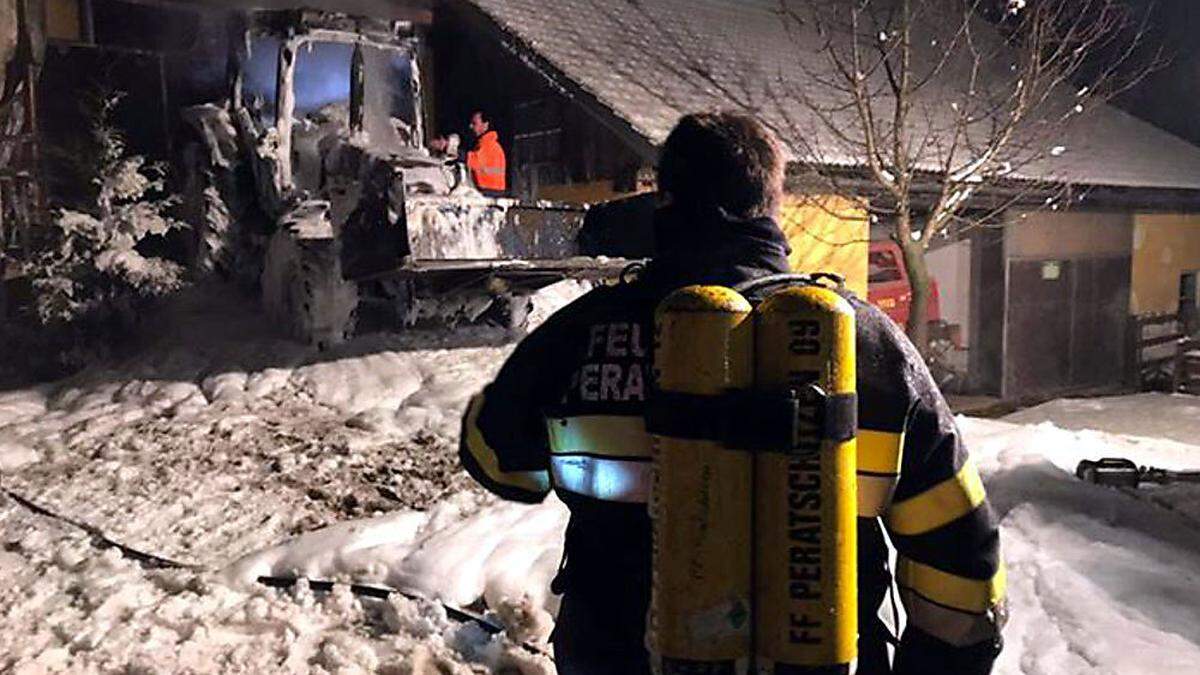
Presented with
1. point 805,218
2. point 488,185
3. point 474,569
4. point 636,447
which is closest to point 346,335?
point 488,185

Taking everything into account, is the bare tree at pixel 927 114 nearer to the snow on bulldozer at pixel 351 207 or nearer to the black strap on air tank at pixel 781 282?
the snow on bulldozer at pixel 351 207

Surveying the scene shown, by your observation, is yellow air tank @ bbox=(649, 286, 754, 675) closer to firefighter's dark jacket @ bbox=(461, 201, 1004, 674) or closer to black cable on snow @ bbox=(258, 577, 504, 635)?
firefighter's dark jacket @ bbox=(461, 201, 1004, 674)

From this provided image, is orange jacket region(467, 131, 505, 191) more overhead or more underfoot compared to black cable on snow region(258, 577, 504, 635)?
more overhead

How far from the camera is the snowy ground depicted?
393cm

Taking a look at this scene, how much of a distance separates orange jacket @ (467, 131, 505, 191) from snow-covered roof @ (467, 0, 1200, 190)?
1.08 meters

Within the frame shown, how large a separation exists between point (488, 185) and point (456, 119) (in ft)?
10.9

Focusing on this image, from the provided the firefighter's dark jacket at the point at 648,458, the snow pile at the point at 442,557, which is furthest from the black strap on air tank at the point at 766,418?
the snow pile at the point at 442,557

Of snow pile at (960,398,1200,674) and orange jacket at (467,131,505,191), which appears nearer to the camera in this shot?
snow pile at (960,398,1200,674)

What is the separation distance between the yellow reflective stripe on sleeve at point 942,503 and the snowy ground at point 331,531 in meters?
2.24

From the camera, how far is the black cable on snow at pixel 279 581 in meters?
4.17

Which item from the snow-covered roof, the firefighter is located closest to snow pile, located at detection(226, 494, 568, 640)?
the firefighter

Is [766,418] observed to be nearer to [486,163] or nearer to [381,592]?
[381,592]

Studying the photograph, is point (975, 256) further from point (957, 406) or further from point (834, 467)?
point (834, 467)

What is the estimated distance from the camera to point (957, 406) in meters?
14.0
